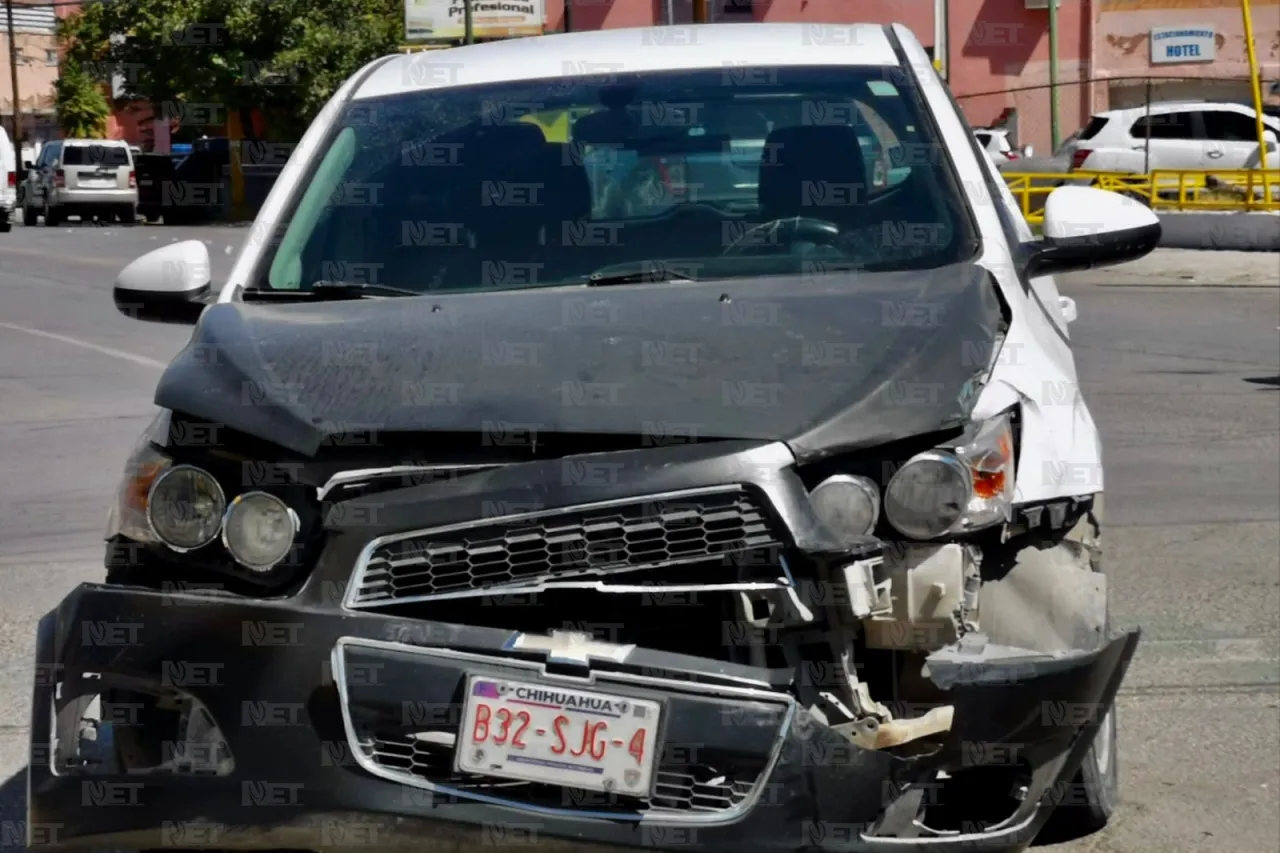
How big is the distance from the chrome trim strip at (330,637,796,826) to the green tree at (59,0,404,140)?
41033mm

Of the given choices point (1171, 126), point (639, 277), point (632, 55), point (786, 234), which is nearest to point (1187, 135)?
point (1171, 126)

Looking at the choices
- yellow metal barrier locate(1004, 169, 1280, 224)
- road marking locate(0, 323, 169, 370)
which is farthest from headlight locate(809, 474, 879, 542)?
yellow metal barrier locate(1004, 169, 1280, 224)

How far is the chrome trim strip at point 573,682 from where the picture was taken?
9.68 ft

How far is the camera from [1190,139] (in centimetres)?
2914

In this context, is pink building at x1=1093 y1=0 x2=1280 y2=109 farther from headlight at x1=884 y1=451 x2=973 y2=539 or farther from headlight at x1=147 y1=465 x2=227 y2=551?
headlight at x1=147 y1=465 x2=227 y2=551

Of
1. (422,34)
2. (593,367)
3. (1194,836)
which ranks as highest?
(422,34)

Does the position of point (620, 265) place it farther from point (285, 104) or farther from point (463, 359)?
point (285, 104)

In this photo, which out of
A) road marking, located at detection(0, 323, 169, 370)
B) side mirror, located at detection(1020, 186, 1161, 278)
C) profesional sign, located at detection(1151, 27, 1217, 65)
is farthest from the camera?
profesional sign, located at detection(1151, 27, 1217, 65)

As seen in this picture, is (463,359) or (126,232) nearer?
(463,359)

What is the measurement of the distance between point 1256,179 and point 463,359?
983 inches

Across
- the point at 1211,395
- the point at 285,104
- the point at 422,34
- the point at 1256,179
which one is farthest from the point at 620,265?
the point at 422,34

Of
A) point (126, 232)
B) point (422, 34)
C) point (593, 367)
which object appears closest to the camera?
point (593, 367)

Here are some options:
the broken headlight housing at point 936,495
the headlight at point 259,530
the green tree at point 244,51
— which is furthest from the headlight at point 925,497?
the green tree at point 244,51

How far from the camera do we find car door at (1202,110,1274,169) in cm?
2891
